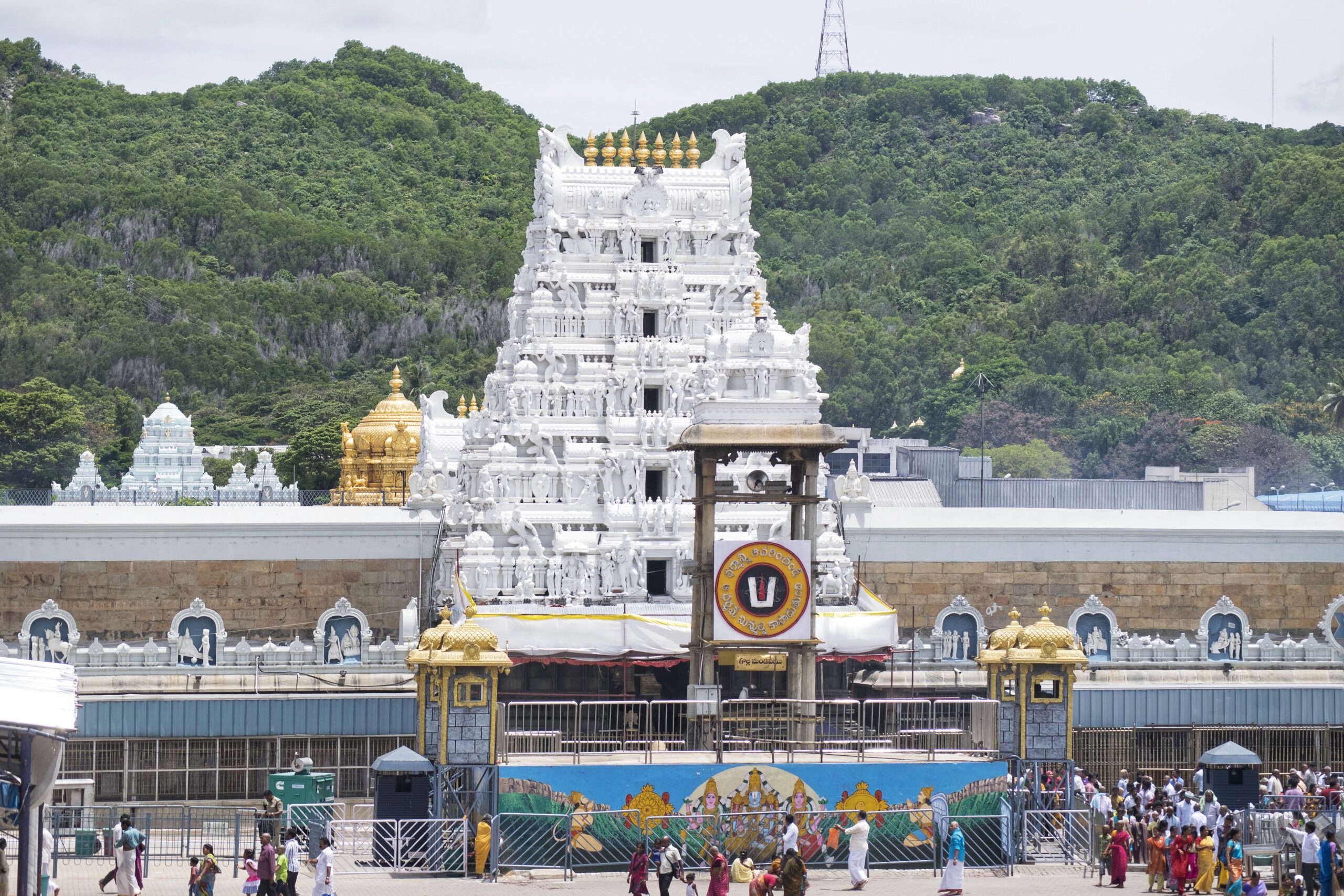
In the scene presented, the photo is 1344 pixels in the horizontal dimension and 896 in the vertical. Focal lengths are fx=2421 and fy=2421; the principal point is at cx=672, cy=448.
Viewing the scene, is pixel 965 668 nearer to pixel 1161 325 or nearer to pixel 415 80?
pixel 1161 325

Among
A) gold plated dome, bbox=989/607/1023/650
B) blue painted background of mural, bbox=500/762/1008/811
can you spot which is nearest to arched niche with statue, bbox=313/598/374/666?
blue painted background of mural, bbox=500/762/1008/811

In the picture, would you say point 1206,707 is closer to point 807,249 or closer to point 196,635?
point 196,635

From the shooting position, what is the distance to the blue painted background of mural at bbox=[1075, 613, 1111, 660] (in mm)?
50875

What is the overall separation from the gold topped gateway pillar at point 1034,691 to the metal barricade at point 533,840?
6.38 metres

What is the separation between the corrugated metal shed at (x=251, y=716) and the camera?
41.9m

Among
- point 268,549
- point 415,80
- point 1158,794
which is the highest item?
point 415,80

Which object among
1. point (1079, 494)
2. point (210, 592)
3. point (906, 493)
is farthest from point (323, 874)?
point (1079, 494)

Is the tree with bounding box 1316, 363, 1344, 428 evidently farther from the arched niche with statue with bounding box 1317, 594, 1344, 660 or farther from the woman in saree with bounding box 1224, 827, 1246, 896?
the woman in saree with bounding box 1224, 827, 1246, 896

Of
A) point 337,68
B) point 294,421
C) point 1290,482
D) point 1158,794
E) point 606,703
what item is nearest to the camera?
point 606,703

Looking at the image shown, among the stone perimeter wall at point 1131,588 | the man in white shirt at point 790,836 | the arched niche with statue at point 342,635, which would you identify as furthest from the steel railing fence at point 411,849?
the stone perimeter wall at point 1131,588

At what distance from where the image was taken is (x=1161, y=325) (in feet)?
387

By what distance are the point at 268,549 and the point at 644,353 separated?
889cm

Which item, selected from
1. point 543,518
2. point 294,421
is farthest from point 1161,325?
point 543,518

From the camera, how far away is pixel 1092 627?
51.5 meters
